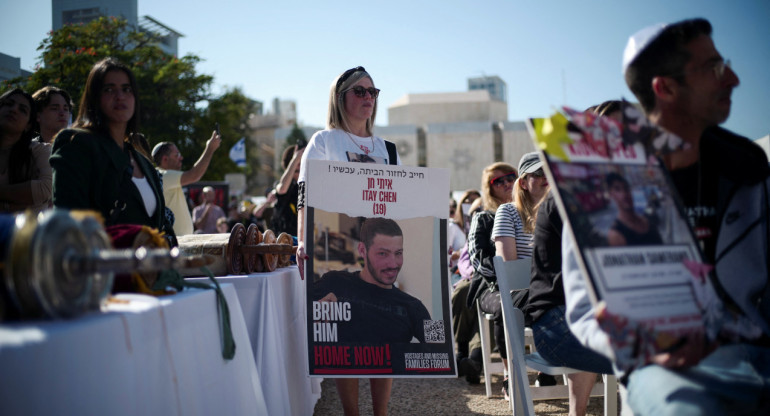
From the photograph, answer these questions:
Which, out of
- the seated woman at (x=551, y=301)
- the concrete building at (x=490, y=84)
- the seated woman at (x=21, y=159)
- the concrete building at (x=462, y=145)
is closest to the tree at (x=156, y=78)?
the seated woman at (x=21, y=159)

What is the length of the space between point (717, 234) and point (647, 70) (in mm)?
490

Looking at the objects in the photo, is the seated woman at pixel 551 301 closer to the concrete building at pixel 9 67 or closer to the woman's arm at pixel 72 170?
the woman's arm at pixel 72 170

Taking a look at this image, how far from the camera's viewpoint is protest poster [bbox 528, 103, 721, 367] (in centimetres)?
131

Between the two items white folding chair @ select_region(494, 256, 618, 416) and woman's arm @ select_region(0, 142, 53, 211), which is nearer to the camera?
white folding chair @ select_region(494, 256, 618, 416)

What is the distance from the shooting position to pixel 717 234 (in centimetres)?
159

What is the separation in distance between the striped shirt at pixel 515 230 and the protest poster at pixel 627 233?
7.68 feet

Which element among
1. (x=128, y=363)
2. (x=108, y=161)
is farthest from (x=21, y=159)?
(x=128, y=363)

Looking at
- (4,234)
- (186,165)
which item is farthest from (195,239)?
(186,165)

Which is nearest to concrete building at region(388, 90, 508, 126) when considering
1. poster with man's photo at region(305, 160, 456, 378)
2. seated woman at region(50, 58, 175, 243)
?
poster with man's photo at region(305, 160, 456, 378)

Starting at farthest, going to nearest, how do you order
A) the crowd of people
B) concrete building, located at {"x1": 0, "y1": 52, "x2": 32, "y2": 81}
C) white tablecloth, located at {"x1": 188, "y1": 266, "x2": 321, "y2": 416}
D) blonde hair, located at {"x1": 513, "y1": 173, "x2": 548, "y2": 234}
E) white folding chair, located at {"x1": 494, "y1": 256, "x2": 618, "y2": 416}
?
concrete building, located at {"x1": 0, "y1": 52, "x2": 32, "y2": 81} → blonde hair, located at {"x1": 513, "y1": 173, "x2": 548, "y2": 234} → white tablecloth, located at {"x1": 188, "y1": 266, "x2": 321, "y2": 416} → white folding chair, located at {"x1": 494, "y1": 256, "x2": 618, "y2": 416} → the crowd of people

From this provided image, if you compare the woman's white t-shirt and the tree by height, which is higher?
the tree

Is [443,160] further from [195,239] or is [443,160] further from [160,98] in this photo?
[195,239]

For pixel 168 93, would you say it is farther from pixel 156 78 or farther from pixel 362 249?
pixel 362 249

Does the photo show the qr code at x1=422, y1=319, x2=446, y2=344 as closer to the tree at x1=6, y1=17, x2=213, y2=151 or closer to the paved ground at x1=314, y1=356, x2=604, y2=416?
the paved ground at x1=314, y1=356, x2=604, y2=416
